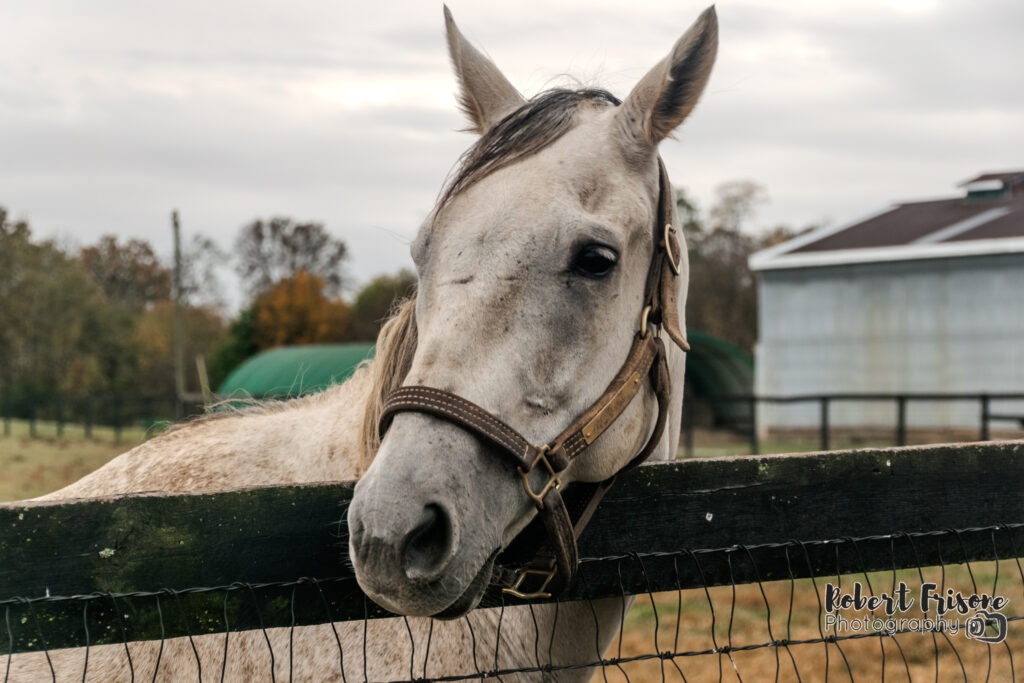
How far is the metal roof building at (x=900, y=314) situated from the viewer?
19.3m

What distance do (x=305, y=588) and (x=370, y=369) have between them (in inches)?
33.1

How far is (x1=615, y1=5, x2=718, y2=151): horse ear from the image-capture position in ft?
7.50

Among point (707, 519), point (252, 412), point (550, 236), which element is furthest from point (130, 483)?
point (707, 519)

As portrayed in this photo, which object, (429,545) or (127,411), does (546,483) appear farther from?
(127,411)

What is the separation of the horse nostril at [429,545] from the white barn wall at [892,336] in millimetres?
20027

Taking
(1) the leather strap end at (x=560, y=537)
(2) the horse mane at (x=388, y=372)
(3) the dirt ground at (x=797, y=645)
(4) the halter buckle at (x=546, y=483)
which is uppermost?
(2) the horse mane at (x=388, y=372)

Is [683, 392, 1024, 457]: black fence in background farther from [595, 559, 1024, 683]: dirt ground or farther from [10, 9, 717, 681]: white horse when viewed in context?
[10, 9, 717, 681]: white horse

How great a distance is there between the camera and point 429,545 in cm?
165

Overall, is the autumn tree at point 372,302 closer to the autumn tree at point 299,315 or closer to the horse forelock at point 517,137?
the autumn tree at point 299,315

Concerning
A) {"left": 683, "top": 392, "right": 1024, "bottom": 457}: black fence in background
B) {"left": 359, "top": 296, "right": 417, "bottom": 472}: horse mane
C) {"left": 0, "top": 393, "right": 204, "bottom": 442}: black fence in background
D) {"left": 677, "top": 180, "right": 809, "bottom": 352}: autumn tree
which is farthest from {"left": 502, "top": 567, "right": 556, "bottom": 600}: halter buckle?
{"left": 677, "top": 180, "right": 809, "bottom": 352}: autumn tree

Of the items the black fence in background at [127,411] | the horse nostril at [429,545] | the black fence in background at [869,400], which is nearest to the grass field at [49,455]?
the black fence in background at [127,411]

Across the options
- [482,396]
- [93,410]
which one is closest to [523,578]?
[482,396]

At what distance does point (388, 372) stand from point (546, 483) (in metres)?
0.66

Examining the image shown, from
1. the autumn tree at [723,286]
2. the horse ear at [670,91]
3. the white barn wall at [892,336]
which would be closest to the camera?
the horse ear at [670,91]
